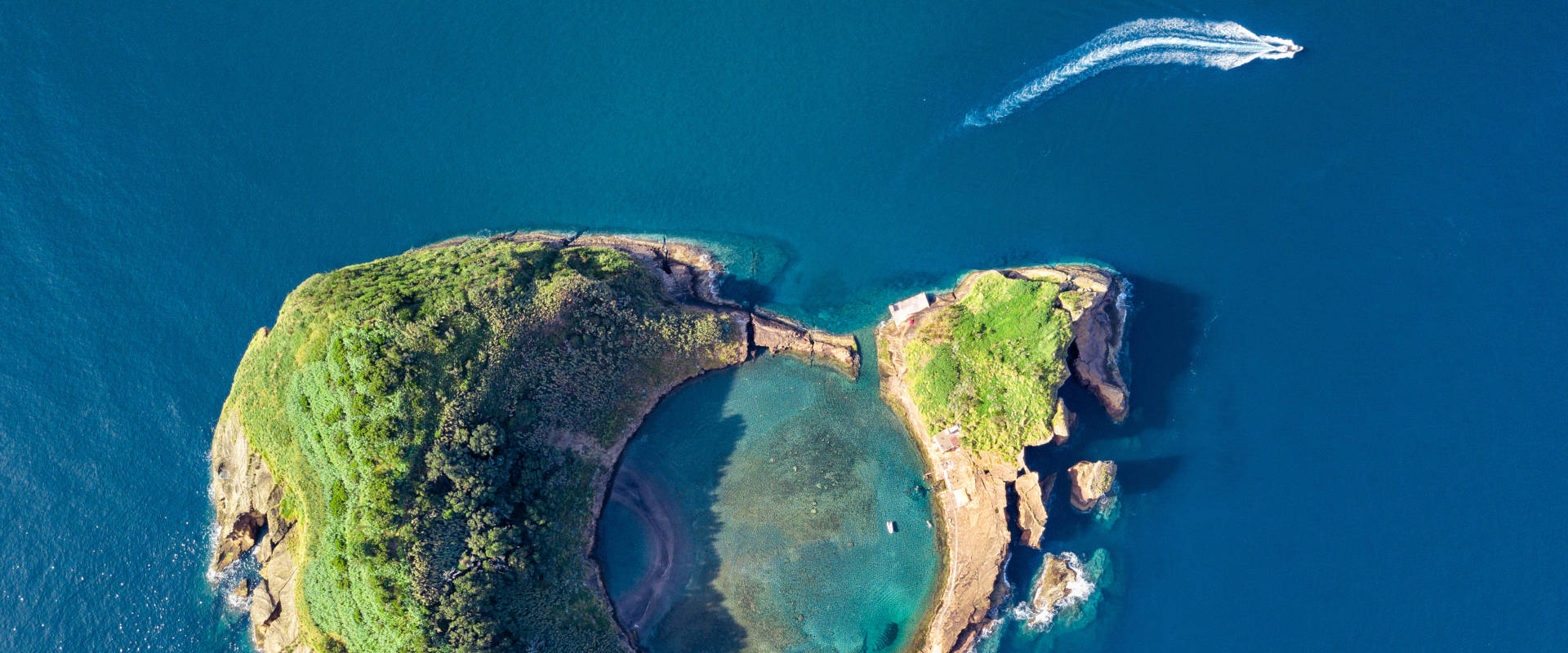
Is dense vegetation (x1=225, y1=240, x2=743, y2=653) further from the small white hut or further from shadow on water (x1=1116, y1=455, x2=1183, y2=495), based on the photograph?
shadow on water (x1=1116, y1=455, x2=1183, y2=495)

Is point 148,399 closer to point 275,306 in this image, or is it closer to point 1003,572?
point 275,306

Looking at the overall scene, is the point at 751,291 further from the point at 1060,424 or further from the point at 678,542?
the point at 1060,424

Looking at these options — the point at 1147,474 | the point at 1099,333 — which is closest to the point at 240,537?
the point at 1099,333

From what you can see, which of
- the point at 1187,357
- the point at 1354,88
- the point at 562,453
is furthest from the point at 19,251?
the point at 1354,88

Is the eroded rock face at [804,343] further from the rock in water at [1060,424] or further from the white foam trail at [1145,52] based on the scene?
the white foam trail at [1145,52]

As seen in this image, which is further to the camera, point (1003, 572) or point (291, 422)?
point (1003, 572)

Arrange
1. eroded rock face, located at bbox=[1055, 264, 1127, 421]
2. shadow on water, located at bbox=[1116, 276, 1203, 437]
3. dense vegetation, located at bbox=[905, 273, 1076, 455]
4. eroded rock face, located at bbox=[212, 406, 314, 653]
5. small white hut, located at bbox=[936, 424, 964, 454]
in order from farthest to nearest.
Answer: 1. shadow on water, located at bbox=[1116, 276, 1203, 437]
2. small white hut, located at bbox=[936, 424, 964, 454]
3. eroded rock face, located at bbox=[1055, 264, 1127, 421]
4. eroded rock face, located at bbox=[212, 406, 314, 653]
5. dense vegetation, located at bbox=[905, 273, 1076, 455]

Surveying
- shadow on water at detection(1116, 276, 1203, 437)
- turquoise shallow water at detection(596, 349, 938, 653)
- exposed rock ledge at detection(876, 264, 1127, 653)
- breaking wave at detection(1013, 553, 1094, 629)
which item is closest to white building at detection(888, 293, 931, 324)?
exposed rock ledge at detection(876, 264, 1127, 653)
